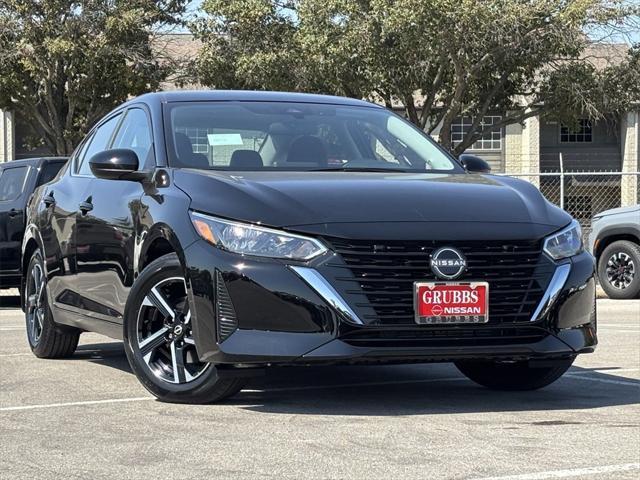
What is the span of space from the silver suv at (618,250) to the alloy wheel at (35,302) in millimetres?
9853

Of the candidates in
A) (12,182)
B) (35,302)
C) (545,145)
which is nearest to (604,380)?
(35,302)

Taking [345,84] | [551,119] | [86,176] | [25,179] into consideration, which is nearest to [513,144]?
[551,119]

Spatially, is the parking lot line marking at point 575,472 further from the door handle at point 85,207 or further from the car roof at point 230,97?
the door handle at point 85,207

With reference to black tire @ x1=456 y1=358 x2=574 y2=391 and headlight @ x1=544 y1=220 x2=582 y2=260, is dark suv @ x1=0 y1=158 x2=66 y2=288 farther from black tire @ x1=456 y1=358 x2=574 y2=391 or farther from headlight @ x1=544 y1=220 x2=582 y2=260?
headlight @ x1=544 y1=220 x2=582 y2=260

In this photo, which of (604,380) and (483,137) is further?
(483,137)

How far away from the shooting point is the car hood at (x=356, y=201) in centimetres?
606

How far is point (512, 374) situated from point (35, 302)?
3.57 metres

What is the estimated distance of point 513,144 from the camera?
5744cm

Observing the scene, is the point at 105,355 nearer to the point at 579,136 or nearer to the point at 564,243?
the point at 564,243

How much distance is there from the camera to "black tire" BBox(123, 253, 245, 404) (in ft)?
20.8

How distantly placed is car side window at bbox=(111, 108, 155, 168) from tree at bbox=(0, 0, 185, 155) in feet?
93.4

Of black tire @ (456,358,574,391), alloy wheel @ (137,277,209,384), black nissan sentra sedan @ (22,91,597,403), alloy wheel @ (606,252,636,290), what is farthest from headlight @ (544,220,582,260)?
alloy wheel @ (606,252,636,290)

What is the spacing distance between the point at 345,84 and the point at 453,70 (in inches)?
129

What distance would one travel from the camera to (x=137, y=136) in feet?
25.1
